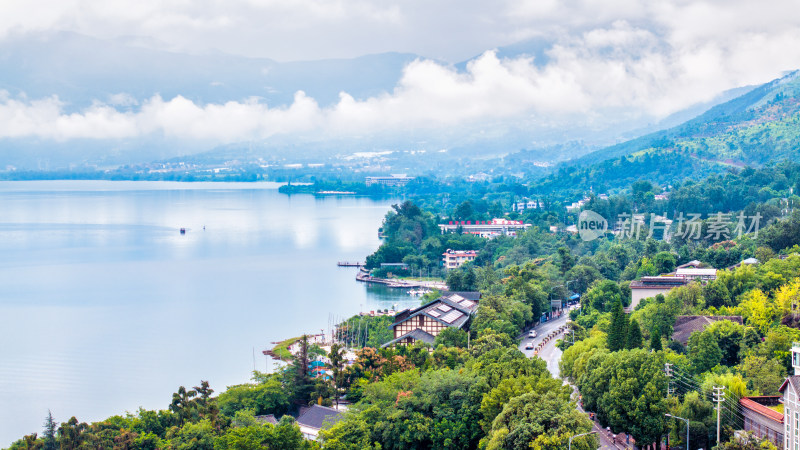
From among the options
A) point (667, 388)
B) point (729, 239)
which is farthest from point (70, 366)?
point (729, 239)

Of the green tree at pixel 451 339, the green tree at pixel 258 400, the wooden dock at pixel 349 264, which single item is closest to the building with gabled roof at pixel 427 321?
the green tree at pixel 451 339

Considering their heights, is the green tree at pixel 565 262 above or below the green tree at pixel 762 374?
below

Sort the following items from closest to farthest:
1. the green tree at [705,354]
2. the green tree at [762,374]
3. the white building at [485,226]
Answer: the green tree at [762,374] → the green tree at [705,354] → the white building at [485,226]

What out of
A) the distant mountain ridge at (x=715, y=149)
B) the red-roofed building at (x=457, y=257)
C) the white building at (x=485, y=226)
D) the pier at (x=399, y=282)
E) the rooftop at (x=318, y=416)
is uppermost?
the distant mountain ridge at (x=715, y=149)

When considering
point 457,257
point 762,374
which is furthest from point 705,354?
point 457,257

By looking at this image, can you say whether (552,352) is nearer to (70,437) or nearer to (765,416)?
(765,416)

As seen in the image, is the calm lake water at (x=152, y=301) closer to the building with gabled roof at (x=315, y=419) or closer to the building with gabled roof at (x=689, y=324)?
the building with gabled roof at (x=315, y=419)
